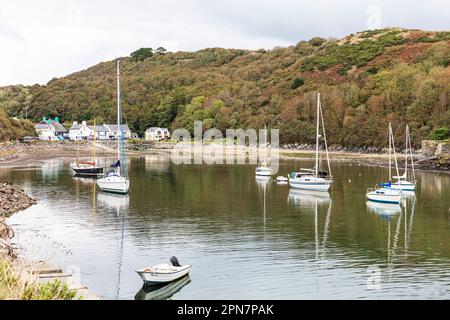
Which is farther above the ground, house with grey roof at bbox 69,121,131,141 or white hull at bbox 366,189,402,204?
house with grey roof at bbox 69,121,131,141

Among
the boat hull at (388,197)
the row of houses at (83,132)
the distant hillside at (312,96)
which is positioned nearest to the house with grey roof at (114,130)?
the row of houses at (83,132)

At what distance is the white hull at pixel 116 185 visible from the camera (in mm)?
47209

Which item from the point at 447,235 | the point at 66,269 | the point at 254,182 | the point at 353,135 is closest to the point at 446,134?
the point at 353,135

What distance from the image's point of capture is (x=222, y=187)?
53281 mm

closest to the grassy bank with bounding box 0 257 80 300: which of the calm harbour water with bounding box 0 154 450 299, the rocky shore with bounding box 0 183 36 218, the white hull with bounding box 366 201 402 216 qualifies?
the calm harbour water with bounding box 0 154 450 299

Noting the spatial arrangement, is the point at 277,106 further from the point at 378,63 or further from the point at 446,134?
the point at 446,134

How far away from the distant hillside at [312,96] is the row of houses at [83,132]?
5.83 meters

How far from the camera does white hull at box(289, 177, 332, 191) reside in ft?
166

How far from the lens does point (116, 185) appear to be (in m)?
47.5

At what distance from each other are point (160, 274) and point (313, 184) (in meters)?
32.5

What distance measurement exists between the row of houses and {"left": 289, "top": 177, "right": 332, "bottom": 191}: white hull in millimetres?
102936

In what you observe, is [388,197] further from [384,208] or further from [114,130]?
[114,130]

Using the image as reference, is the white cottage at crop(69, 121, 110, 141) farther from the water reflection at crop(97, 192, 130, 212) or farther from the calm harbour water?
the water reflection at crop(97, 192, 130, 212)
